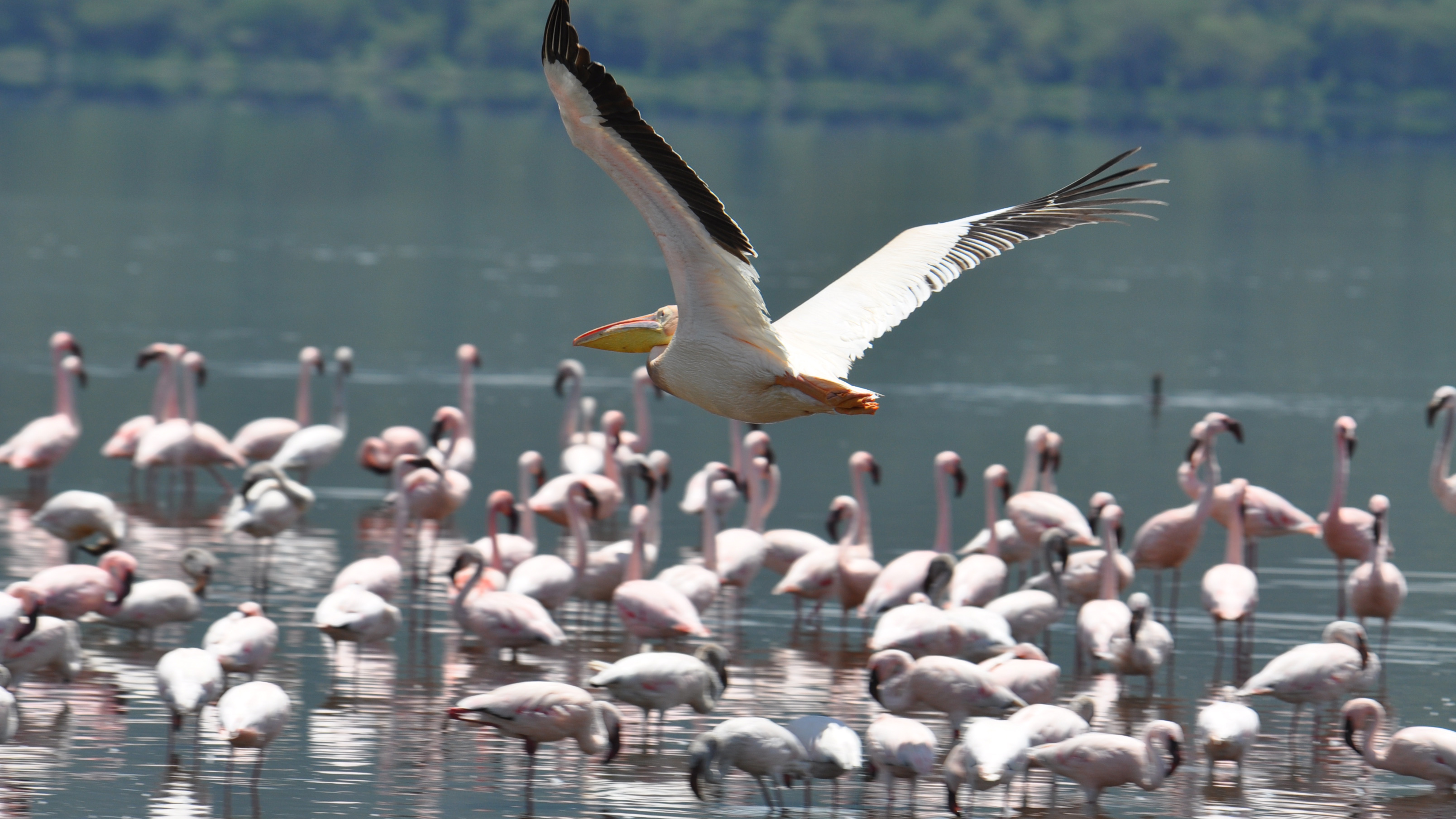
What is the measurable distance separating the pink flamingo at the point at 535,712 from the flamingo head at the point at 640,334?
6.28 feet

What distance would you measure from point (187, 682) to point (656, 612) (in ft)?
11.2

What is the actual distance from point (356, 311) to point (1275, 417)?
15.6m

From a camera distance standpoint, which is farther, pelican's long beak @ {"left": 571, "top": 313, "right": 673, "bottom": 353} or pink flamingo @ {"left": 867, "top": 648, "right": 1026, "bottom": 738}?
pink flamingo @ {"left": 867, "top": 648, "right": 1026, "bottom": 738}

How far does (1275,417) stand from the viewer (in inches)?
981

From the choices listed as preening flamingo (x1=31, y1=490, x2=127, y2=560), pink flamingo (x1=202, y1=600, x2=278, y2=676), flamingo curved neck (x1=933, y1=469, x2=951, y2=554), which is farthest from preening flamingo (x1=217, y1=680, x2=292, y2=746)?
flamingo curved neck (x1=933, y1=469, x2=951, y2=554)

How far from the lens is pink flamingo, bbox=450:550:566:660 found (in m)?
12.6

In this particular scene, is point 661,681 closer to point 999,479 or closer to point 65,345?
point 999,479

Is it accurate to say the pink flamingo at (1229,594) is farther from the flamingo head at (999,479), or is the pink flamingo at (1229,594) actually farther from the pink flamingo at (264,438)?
the pink flamingo at (264,438)

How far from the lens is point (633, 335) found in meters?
9.64

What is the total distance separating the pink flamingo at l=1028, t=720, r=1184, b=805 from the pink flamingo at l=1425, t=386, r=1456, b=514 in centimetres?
680

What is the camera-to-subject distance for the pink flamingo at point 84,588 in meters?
12.3

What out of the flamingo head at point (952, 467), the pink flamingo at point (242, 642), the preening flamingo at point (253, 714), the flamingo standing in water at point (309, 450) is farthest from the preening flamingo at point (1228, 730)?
the flamingo standing in water at point (309, 450)

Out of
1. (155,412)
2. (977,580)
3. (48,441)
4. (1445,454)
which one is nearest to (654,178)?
(977,580)

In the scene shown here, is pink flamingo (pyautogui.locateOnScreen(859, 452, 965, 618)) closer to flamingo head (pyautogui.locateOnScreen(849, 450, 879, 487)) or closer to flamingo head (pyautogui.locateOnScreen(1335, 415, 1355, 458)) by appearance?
flamingo head (pyautogui.locateOnScreen(849, 450, 879, 487))
